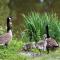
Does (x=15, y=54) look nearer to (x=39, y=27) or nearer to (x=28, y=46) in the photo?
(x=28, y=46)

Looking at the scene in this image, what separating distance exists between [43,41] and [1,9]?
280 inches

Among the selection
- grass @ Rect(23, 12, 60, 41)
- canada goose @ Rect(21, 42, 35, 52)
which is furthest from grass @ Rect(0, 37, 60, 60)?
grass @ Rect(23, 12, 60, 41)

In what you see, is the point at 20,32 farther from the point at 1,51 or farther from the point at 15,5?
the point at 15,5

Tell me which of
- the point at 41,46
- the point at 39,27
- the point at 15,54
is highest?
the point at 39,27

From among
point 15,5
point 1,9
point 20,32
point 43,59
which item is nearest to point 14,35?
point 20,32

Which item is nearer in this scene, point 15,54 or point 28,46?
point 15,54

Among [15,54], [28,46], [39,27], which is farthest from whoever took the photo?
[39,27]

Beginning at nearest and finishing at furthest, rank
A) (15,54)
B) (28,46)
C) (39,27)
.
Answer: (15,54) < (28,46) < (39,27)

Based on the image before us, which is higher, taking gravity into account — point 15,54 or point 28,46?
point 28,46

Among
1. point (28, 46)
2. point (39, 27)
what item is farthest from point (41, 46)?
point (39, 27)

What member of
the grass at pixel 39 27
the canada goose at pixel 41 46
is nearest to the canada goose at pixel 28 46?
the canada goose at pixel 41 46

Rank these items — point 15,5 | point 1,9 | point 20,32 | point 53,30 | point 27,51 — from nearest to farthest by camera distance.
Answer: point 27,51 < point 53,30 < point 20,32 < point 1,9 < point 15,5

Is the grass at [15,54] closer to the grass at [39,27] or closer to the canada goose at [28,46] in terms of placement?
the canada goose at [28,46]

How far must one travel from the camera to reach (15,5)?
20562 mm
